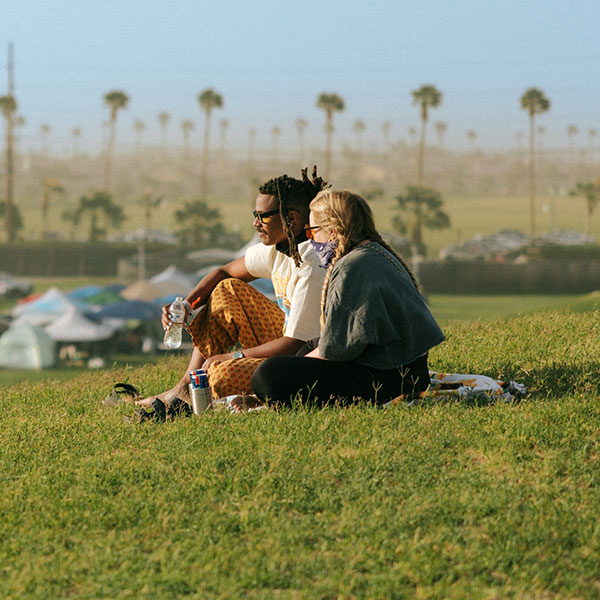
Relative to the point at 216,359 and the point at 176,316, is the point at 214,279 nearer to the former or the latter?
the point at 176,316

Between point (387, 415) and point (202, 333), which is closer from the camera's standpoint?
point (387, 415)

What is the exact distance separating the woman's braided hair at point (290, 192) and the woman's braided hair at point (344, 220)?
1.66 feet

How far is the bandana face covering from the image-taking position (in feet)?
16.3

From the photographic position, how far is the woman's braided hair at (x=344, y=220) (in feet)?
16.0

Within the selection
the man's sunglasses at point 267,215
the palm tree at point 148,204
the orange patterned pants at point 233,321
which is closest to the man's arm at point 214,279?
the orange patterned pants at point 233,321

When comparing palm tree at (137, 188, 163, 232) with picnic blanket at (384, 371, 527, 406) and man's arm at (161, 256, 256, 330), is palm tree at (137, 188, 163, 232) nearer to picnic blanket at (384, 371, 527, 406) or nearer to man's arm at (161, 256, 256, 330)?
man's arm at (161, 256, 256, 330)

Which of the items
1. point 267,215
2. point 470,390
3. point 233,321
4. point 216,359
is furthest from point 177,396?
point 470,390

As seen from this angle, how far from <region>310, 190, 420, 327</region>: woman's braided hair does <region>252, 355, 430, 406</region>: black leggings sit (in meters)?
0.29

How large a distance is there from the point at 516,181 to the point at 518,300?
135m

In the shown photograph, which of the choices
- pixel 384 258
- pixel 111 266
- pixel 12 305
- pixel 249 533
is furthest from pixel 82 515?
pixel 111 266

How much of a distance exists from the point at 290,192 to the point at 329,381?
4.42ft

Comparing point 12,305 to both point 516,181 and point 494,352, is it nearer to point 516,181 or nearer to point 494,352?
point 494,352

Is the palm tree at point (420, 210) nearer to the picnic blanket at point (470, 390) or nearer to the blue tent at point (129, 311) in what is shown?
the blue tent at point (129, 311)

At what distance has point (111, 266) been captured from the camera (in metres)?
81.1
